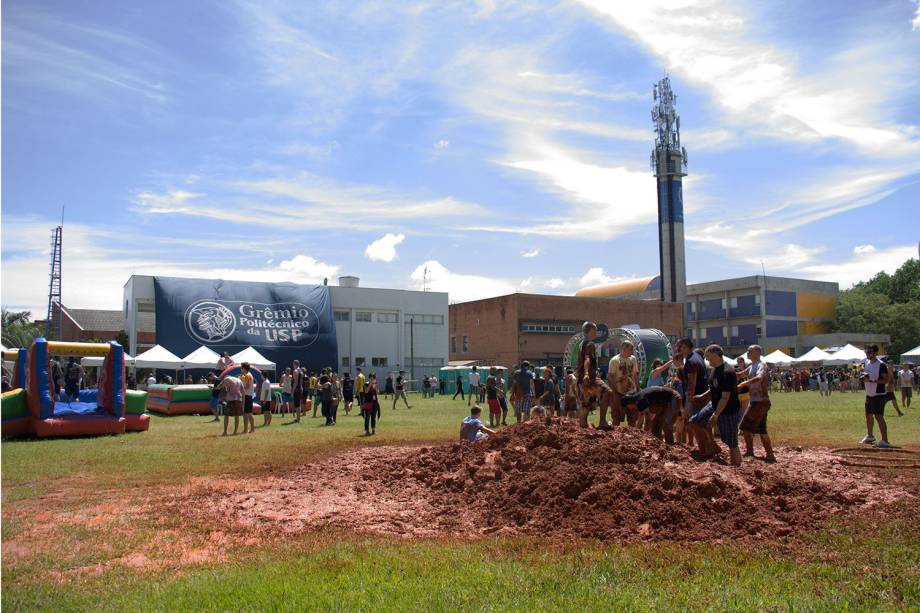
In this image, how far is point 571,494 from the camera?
8250 millimetres

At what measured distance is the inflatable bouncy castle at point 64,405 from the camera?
60.8 feet

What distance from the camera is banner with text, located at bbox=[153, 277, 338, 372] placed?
47.3m

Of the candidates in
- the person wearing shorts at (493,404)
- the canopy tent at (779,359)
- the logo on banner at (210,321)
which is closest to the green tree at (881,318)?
the canopy tent at (779,359)

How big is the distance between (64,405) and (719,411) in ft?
59.0

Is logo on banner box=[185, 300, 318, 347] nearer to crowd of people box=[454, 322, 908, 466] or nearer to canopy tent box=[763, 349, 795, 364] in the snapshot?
canopy tent box=[763, 349, 795, 364]

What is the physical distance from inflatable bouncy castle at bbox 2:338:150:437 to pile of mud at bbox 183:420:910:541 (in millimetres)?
10308

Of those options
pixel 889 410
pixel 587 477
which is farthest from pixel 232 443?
pixel 889 410

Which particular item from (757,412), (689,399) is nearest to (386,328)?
(757,412)

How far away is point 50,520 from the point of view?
334 inches

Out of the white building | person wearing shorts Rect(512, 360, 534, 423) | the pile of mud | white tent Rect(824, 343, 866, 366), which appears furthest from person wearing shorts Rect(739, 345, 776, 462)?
the white building

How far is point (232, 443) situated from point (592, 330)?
934 cm

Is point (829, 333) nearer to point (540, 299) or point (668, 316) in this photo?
point (668, 316)

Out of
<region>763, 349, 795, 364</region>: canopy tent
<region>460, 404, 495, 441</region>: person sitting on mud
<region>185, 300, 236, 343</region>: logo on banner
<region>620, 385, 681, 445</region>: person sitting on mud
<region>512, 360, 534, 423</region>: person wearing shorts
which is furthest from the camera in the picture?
<region>185, 300, 236, 343</region>: logo on banner

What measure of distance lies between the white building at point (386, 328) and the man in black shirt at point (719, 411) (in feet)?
159
